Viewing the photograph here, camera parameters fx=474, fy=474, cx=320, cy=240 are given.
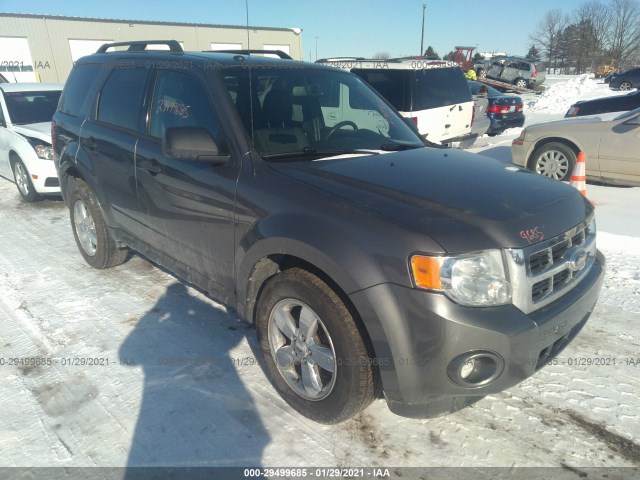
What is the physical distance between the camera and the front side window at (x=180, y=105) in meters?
3.07

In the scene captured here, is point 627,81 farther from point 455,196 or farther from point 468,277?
point 468,277

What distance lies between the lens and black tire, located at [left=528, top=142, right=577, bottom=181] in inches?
286

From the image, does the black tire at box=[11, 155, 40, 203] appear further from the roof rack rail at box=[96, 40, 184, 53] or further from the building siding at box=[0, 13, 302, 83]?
the building siding at box=[0, 13, 302, 83]

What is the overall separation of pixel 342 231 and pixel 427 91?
6066mm

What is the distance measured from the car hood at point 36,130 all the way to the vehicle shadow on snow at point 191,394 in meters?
4.66

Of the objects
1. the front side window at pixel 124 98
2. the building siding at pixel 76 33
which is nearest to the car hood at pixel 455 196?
the front side window at pixel 124 98

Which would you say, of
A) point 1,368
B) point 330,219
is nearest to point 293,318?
point 330,219

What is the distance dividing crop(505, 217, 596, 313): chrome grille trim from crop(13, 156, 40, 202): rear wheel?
7.20m

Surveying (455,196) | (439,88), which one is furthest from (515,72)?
(455,196)

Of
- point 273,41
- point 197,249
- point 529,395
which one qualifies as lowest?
point 529,395

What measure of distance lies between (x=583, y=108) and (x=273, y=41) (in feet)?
104

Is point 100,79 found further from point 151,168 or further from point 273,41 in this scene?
point 273,41

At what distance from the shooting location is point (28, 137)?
7.19 metres

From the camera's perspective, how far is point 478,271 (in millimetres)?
2119
